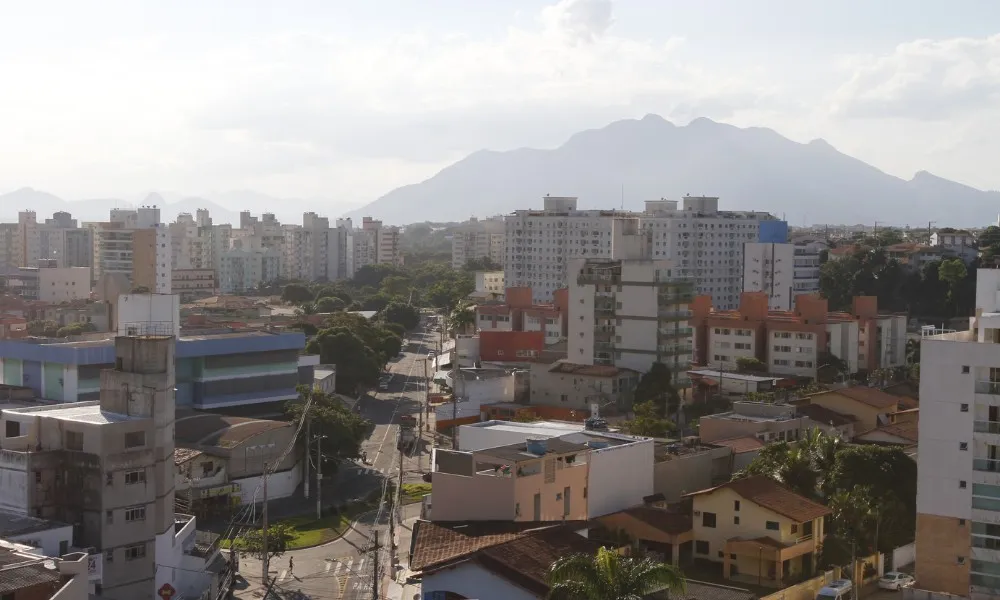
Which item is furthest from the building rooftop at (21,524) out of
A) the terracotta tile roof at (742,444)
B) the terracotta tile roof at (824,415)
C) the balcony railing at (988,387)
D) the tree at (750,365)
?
the tree at (750,365)

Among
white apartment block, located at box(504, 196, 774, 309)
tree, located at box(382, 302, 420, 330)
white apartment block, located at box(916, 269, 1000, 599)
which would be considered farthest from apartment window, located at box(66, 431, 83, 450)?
white apartment block, located at box(504, 196, 774, 309)

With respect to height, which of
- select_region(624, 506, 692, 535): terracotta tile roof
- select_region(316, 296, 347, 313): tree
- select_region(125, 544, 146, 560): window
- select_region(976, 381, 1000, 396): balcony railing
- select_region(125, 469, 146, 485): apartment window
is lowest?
select_region(125, 544, 146, 560): window

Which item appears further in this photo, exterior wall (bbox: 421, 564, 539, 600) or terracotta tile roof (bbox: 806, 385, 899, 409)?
terracotta tile roof (bbox: 806, 385, 899, 409)

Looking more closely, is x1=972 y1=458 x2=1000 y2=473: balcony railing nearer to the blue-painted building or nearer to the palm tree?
the palm tree

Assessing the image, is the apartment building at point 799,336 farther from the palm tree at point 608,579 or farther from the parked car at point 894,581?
the palm tree at point 608,579

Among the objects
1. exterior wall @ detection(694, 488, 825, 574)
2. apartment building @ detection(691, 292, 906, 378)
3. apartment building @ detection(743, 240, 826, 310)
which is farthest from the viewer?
apartment building @ detection(743, 240, 826, 310)

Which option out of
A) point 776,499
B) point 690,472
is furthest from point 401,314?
point 776,499

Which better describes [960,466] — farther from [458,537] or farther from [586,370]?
[586,370]
